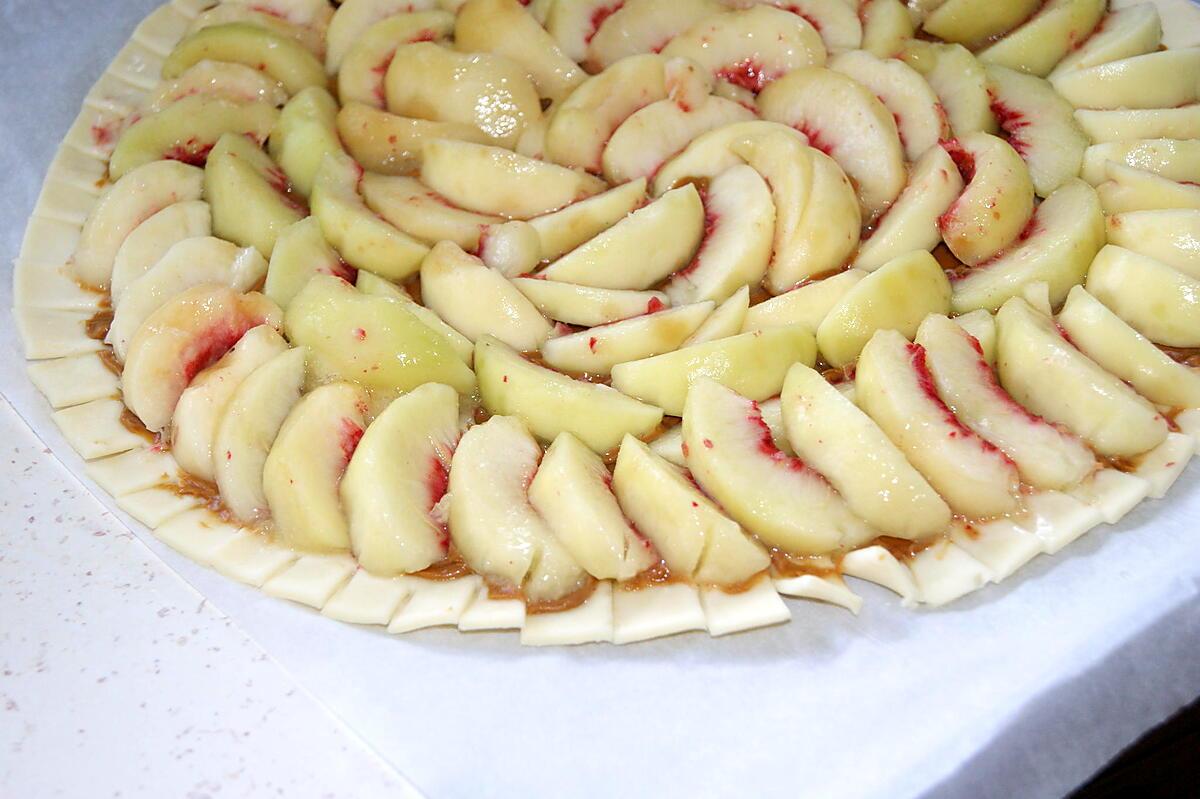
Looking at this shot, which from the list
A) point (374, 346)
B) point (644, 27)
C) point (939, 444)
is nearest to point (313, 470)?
point (374, 346)

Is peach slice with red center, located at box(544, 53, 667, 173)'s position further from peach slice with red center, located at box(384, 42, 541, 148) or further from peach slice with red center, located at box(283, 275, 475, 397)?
peach slice with red center, located at box(283, 275, 475, 397)

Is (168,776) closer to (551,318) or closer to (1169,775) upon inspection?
(551,318)

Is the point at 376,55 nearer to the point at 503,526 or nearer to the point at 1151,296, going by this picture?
the point at 503,526

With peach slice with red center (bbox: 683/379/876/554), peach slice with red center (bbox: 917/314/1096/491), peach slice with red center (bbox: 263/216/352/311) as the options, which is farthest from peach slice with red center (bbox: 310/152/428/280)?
peach slice with red center (bbox: 917/314/1096/491)

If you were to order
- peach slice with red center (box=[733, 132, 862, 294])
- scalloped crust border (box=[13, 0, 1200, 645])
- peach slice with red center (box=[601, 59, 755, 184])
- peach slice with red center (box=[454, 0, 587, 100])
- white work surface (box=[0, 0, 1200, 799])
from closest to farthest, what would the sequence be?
white work surface (box=[0, 0, 1200, 799]), scalloped crust border (box=[13, 0, 1200, 645]), peach slice with red center (box=[733, 132, 862, 294]), peach slice with red center (box=[601, 59, 755, 184]), peach slice with red center (box=[454, 0, 587, 100])

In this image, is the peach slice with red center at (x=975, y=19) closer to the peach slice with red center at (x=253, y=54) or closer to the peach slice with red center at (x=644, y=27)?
the peach slice with red center at (x=644, y=27)

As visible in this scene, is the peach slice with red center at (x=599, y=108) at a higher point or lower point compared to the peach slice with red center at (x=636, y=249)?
higher

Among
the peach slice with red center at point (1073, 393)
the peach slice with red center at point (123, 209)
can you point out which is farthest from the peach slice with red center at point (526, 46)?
the peach slice with red center at point (1073, 393)
